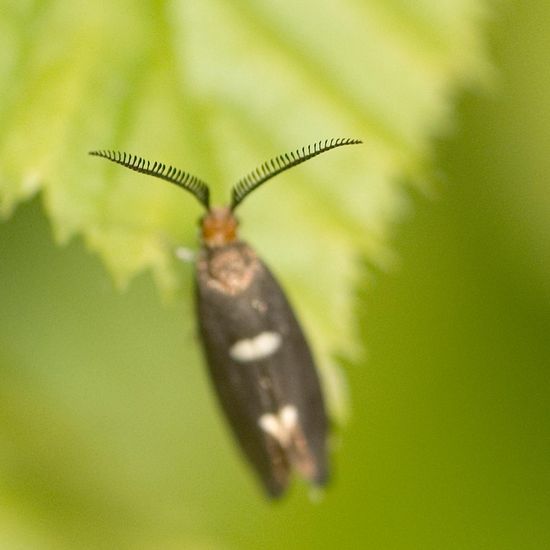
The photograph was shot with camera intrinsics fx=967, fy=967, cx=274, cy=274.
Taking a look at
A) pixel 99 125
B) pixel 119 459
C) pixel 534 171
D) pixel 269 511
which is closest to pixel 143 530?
pixel 119 459

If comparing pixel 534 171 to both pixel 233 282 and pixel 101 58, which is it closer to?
pixel 233 282

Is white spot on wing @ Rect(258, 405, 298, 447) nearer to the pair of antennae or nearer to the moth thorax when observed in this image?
the moth thorax

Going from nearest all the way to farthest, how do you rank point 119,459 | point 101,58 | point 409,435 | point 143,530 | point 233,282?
point 101,58 < point 233,282 < point 143,530 < point 119,459 < point 409,435

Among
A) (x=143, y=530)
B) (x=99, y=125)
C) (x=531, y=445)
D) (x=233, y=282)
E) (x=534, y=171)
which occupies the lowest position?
(x=143, y=530)

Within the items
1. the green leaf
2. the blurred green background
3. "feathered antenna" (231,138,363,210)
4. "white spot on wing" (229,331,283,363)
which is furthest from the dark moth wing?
the blurred green background

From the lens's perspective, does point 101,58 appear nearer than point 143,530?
Yes

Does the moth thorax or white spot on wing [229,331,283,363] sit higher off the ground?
the moth thorax
